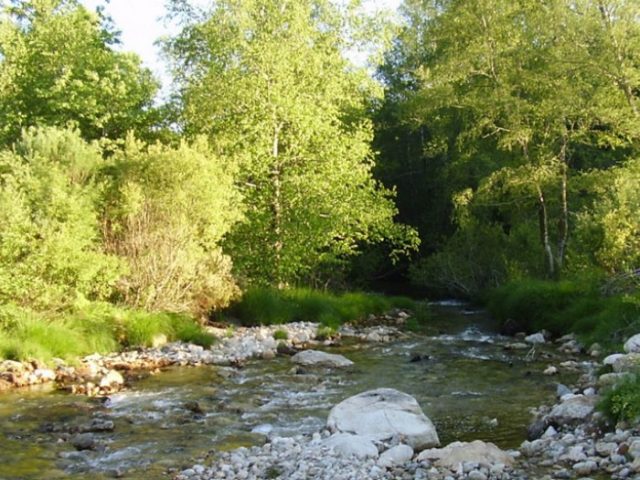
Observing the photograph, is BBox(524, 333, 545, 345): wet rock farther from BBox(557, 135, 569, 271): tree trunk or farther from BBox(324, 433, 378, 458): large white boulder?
BBox(324, 433, 378, 458): large white boulder

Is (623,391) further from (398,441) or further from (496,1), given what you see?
(496,1)

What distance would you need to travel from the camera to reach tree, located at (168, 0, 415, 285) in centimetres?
1983

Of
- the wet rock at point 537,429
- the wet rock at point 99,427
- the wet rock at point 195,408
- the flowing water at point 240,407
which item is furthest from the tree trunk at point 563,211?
the wet rock at point 99,427

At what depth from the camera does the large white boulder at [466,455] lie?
6.93 m

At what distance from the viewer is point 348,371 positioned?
499 inches

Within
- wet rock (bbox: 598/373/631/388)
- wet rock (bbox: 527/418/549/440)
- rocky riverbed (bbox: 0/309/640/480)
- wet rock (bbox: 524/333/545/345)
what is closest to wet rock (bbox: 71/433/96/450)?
rocky riverbed (bbox: 0/309/640/480)

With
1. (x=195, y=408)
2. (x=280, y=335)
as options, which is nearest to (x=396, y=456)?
(x=195, y=408)

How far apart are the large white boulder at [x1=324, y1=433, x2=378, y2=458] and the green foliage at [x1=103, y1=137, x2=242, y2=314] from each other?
8444mm

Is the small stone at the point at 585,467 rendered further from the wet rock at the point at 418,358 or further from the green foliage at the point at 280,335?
the green foliage at the point at 280,335

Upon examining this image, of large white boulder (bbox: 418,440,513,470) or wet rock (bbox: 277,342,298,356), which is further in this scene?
wet rock (bbox: 277,342,298,356)

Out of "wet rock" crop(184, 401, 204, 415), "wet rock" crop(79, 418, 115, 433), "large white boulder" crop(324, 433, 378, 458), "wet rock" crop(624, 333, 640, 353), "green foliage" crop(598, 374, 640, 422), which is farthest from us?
"wet rock" crop(624, 333, 640, 353)

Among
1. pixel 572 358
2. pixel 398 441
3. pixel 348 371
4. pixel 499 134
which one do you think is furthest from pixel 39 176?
pixel 499 134

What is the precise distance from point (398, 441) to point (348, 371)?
4957 millimetres

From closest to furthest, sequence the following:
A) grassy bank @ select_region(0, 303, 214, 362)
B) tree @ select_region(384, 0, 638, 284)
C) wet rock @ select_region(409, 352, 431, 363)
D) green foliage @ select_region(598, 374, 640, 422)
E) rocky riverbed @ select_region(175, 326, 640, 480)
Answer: rocky riverbed @ select_region(175, 326, 640, 480)
green foliage @ select_region(598, 374, 640, 422)
grassy bank @ select_region(0, 303, 214, 362)
wet rock @ select_region(409, 352, 431, 363)
tree @ select_region(384, 0, 638, 284)
